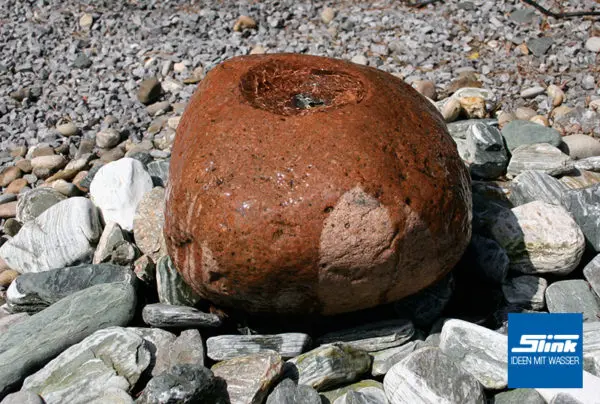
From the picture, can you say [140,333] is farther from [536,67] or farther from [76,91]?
[536,67]

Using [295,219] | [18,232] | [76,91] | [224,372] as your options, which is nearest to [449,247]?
[295,219]

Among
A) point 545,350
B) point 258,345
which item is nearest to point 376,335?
point 258,345

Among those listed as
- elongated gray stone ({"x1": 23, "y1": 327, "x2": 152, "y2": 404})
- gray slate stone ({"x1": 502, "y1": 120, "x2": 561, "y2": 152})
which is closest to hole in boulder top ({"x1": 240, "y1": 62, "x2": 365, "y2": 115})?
elongated gray stone ({"x1": 23, "y1": 327, "x2": 152, "y2": 404})

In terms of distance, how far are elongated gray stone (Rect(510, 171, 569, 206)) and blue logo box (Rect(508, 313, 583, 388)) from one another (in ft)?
3.36

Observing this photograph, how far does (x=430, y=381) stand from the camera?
2.93 m

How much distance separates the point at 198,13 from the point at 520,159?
3.77m

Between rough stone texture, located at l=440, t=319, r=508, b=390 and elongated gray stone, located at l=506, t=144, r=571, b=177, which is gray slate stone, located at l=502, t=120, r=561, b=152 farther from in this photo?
rough stone texture, located at l=440, t=319, r=508, b=390

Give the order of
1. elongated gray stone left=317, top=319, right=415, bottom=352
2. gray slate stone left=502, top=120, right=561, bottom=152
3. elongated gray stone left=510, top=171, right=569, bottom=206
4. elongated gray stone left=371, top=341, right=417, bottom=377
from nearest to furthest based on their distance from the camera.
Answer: elongated gray stone left=371, top=341, right=417, bottom=377
elongated gray stone left=317, top=319, right=415, bottom=352
elongated gray stone left=510, top=171, right=569, bottom=206
gray slate stone left=502, top=120, right=561, bottom=152

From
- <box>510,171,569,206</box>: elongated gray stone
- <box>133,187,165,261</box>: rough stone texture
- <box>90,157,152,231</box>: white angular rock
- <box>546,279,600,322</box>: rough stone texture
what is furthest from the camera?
<box>90,157,152,231</box>: white angular rock

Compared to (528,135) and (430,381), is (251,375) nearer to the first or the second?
(430,381)

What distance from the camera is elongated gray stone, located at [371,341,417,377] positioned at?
10.6 feet

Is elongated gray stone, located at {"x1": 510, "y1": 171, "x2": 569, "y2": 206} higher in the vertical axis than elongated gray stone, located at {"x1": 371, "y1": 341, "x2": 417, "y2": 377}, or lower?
higher

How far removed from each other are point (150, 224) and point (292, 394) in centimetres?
163

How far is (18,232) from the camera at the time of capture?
4.45m
